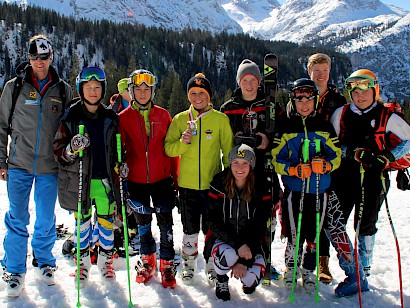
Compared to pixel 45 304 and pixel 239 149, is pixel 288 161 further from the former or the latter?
pixel 45 304

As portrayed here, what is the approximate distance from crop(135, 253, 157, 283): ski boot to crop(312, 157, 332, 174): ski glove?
2.34m

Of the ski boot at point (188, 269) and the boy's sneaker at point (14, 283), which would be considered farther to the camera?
the ski boot at point (188, 269)

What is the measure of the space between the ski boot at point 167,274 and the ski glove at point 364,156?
2.58m

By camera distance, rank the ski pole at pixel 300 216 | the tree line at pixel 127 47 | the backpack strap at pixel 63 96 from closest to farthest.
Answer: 1. the ski pole at pixel 300 216
2. the backpack strap at pixel 63 96
3. the tree line at pixel 127 47

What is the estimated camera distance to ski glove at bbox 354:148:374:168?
401cm

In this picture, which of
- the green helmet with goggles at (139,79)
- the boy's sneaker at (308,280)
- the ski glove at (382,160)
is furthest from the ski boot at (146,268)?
the ski glove at (382,160)

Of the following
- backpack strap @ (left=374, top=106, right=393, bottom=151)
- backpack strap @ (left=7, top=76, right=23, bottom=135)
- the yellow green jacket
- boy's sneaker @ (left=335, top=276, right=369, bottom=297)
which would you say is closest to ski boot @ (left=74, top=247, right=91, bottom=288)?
the yellow green jacket

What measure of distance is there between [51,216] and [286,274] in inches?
118

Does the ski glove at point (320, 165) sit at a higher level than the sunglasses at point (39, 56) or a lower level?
lower

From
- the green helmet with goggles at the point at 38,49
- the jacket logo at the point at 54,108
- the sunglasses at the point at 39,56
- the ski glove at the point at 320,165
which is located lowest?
the ski glove at the point at 320,165

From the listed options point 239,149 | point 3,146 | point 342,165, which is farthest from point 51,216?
point 342,165

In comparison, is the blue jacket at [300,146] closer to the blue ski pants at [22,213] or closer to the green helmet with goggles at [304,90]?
the green helmet with goggles at [304,90]

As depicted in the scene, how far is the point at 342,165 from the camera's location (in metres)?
4.43

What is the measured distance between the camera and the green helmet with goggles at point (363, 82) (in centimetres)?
421
